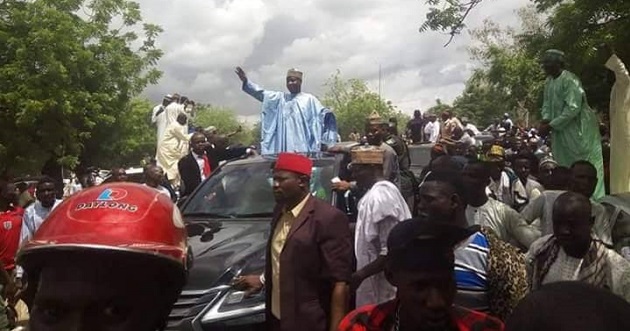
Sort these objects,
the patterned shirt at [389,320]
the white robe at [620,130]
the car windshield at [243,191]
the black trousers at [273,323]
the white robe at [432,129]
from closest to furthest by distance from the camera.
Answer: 1. the patterned shirt at [389,320]
2. the black trousers at [273,323]
3. the car windshield at [243,191]
4. the white robe at [620,130]
5. the white robe at [432,129]

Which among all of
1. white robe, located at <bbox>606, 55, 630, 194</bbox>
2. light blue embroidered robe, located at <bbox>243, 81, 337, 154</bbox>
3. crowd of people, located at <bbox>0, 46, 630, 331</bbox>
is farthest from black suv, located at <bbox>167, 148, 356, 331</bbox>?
white robe, located at <bbox>606, 55, 630, 194</bbox>

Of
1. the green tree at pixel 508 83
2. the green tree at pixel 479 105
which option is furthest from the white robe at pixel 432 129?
the green tree at pixel 479 105

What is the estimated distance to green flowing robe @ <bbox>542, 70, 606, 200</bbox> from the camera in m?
7.08

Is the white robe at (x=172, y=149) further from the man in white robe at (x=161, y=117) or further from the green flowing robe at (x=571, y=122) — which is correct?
the green flowing robe at (x=571, y=122)

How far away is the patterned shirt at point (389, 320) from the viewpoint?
2443 mm

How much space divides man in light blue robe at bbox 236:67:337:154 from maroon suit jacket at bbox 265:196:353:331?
479cm

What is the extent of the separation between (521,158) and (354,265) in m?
5.48

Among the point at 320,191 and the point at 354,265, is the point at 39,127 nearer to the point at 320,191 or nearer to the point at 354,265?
the point at 320,191

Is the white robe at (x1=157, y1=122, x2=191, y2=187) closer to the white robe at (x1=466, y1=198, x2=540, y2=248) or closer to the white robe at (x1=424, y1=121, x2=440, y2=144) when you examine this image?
the white robe at (x1=424, y1=121, x2=440, y2=144)

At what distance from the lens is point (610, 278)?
140 inches

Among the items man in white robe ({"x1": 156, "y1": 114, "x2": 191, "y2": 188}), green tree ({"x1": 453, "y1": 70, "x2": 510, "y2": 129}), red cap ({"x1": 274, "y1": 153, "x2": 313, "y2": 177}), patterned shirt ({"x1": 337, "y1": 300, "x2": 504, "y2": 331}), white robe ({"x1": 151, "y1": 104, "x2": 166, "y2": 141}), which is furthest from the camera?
green tree ({"x1": 453, "y1": 70, "x2": 510, "y2": 129})

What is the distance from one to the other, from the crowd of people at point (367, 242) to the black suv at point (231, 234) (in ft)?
0.61

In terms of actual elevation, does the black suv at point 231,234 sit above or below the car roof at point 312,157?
below

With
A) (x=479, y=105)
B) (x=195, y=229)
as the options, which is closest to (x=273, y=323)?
(x=195, y=229)
